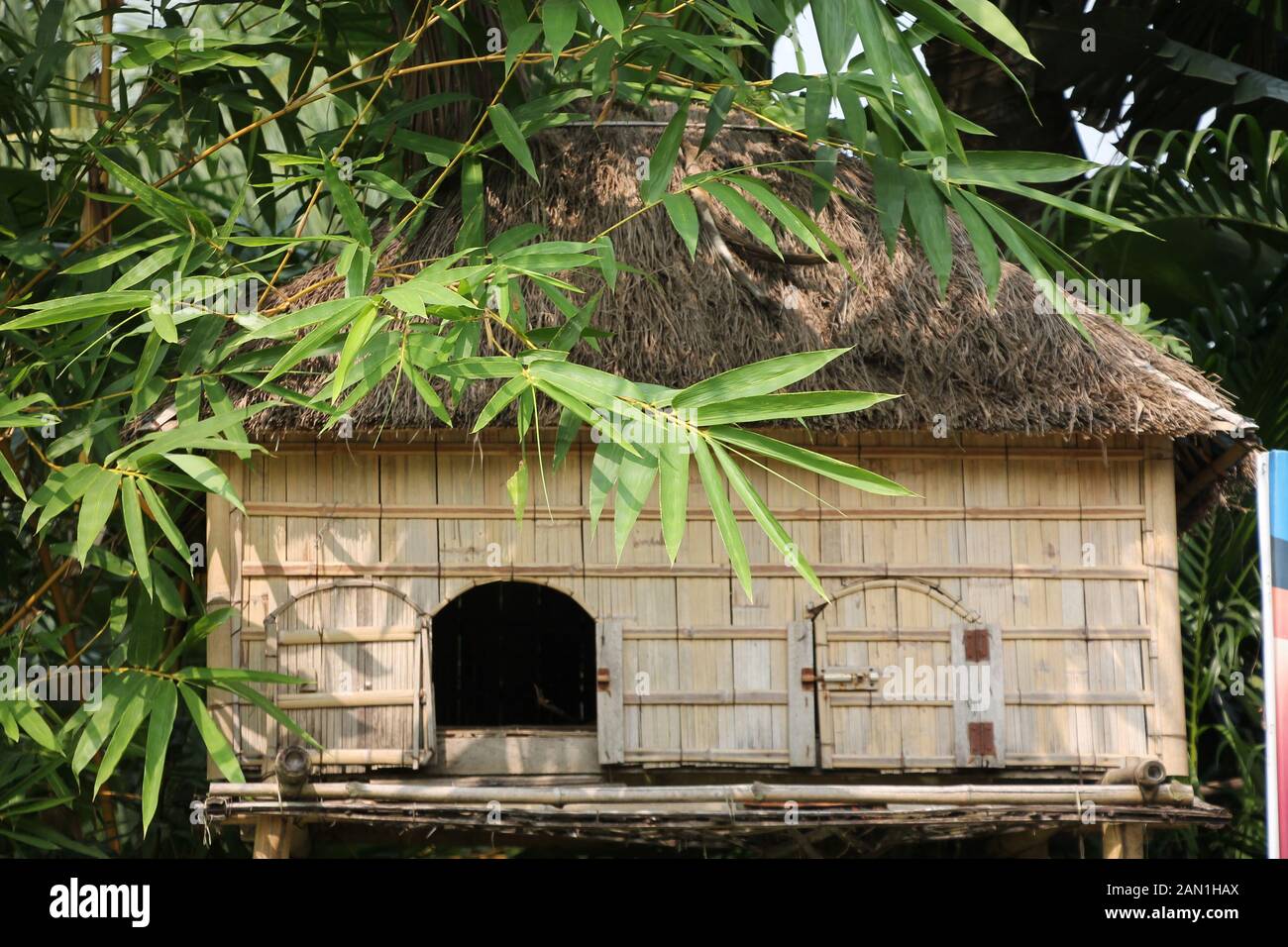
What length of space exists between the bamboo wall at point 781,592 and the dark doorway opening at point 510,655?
2.43m

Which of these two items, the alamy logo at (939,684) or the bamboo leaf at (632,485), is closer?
the bamboo leaf at (632,485)

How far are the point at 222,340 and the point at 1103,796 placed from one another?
408 cm

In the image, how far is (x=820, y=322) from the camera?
6.49 metres

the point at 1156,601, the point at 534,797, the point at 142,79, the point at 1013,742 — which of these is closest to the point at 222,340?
the point at 142,79

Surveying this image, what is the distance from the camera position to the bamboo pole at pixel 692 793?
562 centimetres

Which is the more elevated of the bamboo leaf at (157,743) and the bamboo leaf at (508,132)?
the bamboo leaf at (508,132)

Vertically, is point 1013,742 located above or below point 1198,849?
above

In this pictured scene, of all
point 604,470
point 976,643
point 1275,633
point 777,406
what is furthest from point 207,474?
point 1275,633

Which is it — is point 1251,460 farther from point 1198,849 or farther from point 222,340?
point 222,340

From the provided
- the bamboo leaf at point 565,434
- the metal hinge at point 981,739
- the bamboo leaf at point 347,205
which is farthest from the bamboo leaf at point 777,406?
the metal hinge at point 981,739

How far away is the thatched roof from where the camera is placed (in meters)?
6.11

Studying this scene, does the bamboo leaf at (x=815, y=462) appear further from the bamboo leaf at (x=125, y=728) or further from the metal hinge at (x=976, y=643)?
the bamboo leaf at (x=125, y=728)
